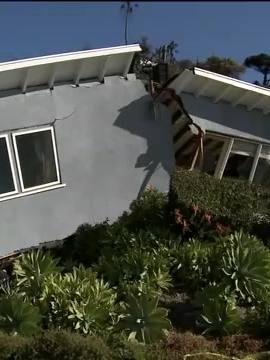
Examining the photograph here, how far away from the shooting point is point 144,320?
7996 millimetres

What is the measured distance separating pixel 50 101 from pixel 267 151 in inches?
208

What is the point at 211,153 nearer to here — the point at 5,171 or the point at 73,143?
the point at 73,143

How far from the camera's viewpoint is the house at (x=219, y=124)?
13.0 metres

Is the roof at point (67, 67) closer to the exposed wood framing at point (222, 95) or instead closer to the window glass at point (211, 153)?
the exposed wood framing at point (222, 95)

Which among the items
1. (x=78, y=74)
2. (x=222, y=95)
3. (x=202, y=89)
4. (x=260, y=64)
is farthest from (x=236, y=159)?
(x=260, y=64)

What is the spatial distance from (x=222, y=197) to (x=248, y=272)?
2.75 m

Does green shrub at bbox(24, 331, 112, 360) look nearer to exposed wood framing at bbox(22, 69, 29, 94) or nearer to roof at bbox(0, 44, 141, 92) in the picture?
roof at bbox(0, 44, 141, 92)

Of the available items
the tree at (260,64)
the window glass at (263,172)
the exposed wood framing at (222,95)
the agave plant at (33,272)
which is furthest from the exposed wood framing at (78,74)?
the tree at (260,64)

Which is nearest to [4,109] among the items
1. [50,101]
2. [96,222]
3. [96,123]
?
[50,101]

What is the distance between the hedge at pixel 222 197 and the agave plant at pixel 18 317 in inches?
161

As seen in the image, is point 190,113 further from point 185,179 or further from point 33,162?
point 33,162

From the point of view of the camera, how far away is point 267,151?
14.7 meters

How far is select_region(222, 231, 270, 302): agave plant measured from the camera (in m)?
9.12

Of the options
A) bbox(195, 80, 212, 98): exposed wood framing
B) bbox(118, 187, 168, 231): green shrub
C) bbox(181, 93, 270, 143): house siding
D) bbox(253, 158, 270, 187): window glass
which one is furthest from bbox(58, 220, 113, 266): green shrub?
bbox(253, 158, 270, 187): window glass
